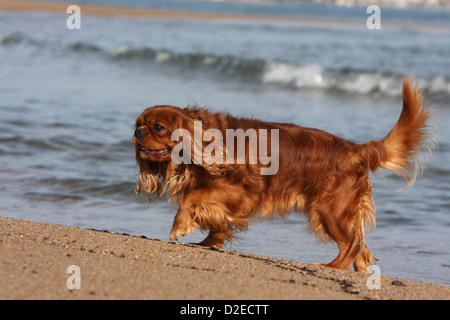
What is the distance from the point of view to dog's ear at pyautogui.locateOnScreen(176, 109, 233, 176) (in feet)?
13.9

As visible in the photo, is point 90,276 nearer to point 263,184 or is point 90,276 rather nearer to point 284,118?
point 263,184

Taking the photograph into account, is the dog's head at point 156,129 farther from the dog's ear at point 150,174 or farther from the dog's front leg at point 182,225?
the dog's front leg at point 182,225

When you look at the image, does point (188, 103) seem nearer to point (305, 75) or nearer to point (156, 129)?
point (156, 129)

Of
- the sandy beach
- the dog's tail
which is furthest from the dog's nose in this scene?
the dog's tail

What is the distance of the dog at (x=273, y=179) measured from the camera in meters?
4.34

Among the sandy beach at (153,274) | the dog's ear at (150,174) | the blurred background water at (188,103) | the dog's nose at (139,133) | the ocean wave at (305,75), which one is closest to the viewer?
the sandy beach at (153,274)

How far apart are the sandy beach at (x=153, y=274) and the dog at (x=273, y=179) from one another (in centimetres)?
30

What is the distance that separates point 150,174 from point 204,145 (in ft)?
1.58

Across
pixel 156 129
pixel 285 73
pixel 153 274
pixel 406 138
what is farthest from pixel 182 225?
pixel 285 73

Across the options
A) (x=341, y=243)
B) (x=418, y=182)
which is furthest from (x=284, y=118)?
(x=341, y=243)

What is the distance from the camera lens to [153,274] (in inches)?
137

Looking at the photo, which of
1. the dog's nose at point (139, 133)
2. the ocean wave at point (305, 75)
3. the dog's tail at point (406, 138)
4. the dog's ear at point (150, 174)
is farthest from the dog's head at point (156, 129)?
the ocean wave at point (305, 75)

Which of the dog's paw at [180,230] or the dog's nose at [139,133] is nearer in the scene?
the dog's nose at [139,133]
